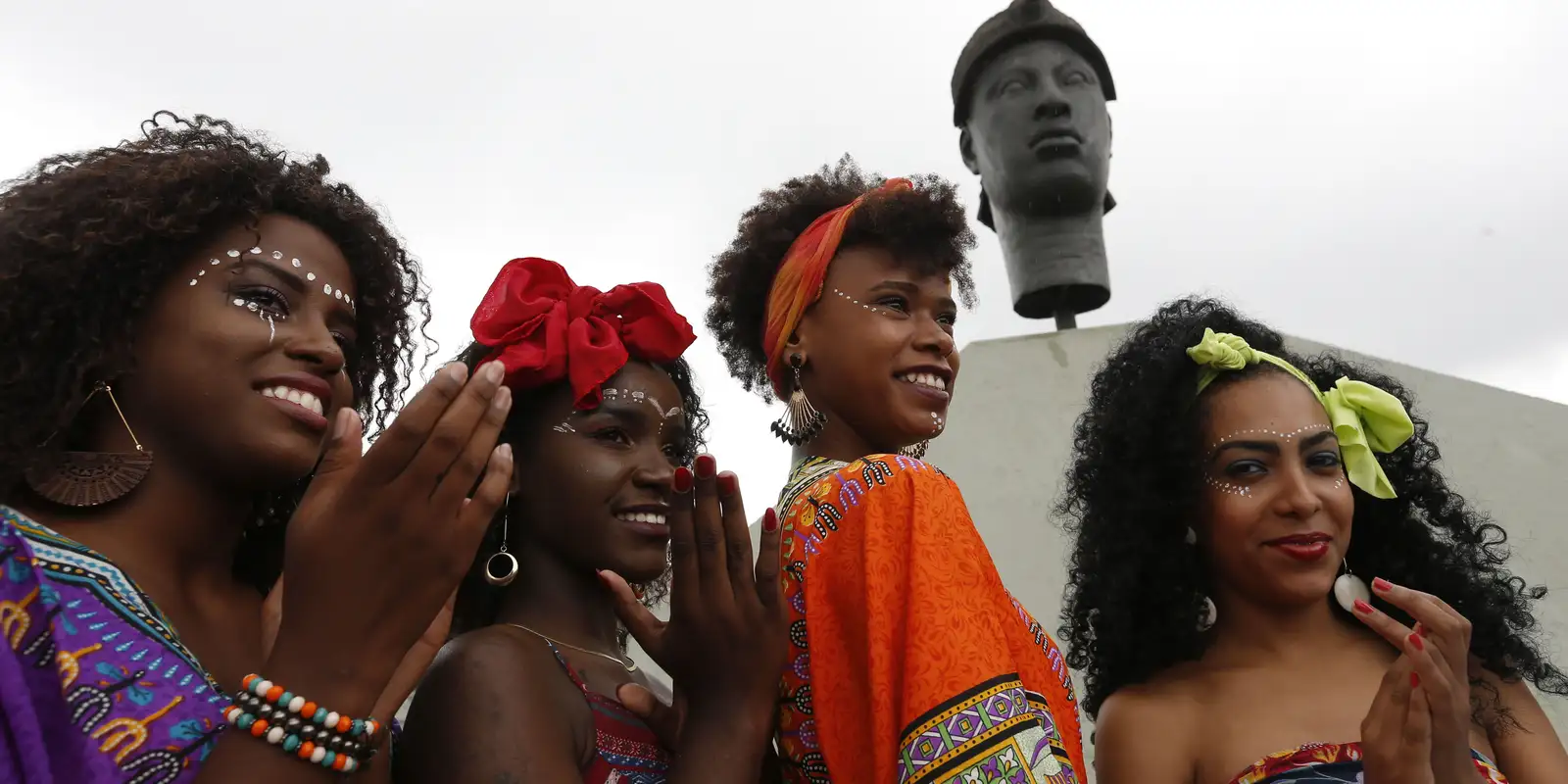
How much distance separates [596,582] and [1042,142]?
7919mm

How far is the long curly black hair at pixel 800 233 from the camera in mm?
2754

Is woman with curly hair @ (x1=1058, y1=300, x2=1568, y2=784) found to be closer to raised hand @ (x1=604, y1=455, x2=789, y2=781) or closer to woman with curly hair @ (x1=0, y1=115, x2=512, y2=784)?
raised hand @ (x1=604, y1=455, x2=789, y2=781)

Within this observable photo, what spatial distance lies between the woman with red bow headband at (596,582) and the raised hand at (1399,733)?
3.62 ft

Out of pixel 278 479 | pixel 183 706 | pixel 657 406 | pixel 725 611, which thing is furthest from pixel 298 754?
pixel 657 406

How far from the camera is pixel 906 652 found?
208 cm

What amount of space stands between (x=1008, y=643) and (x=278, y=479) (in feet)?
4.27

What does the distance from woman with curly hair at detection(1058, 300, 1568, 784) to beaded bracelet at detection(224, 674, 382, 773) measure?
1.72 m

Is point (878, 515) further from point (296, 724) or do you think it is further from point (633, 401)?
point (296, 724)

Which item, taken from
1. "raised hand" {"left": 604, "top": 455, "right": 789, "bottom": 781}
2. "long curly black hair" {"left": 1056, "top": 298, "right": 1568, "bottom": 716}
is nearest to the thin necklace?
"raised hand" {"left": 604, "top": 455, "right": 789, "bottom": 781}

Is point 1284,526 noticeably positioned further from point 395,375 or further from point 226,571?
point 226,571

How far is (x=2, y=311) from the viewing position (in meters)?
1.88

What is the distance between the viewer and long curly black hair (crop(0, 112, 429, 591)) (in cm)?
185

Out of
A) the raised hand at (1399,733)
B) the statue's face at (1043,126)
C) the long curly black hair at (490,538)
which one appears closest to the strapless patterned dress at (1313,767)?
the raised hand at (1399,733)

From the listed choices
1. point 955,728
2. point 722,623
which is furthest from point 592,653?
point 955,728
